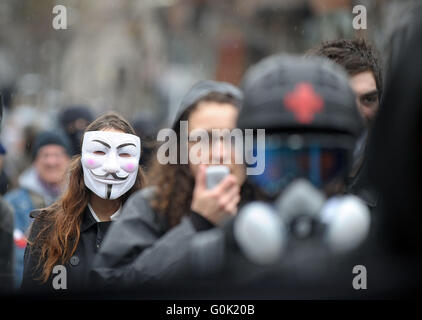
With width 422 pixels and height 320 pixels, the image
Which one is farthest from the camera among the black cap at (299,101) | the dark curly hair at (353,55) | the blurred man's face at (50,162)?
the blurred man's face at (50,162)

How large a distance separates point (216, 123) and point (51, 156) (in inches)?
96.8

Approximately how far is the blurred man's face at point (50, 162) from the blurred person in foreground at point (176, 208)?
190cm

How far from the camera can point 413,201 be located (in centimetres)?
194

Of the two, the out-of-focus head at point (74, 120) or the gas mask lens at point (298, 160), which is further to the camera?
the out-of-focus head at point (74, 120)

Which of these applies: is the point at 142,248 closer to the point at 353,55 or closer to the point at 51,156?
the point at 353,55

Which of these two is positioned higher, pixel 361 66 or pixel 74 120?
pixel 74 120

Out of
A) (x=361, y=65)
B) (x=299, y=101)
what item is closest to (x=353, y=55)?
(x=361, y=65)

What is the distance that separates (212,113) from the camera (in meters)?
2.96

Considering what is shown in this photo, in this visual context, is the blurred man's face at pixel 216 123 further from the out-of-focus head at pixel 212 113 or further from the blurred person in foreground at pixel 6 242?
the blurred person in foreground at pixel 6 242

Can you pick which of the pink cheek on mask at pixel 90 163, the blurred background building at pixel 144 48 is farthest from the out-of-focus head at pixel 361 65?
the blurred background building at pixel 144 48

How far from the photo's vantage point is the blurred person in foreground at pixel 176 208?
2617mm

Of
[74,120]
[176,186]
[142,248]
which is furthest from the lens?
[74,120]
